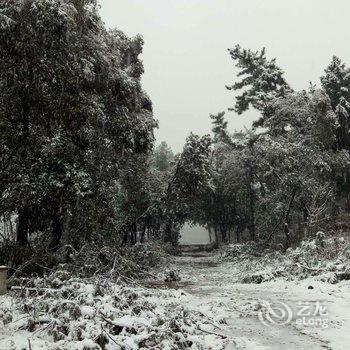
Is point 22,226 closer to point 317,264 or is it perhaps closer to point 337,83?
point 317,264

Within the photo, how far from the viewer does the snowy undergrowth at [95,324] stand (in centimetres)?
555

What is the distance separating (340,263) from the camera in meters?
12.4

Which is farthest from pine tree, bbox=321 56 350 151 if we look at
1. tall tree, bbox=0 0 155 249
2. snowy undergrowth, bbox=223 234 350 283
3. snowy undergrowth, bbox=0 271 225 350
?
snowy undergrowth, bbox=0 271 225 350

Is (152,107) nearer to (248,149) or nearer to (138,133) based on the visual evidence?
(138,133)

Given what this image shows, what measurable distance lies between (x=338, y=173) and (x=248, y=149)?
26.1ft

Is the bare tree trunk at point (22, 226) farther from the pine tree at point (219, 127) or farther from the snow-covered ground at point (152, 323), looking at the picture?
the pine tree at point (219, 127)

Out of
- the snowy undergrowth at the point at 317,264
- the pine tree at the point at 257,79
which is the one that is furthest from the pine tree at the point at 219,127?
the snowy undergrowth at the point at 317,264

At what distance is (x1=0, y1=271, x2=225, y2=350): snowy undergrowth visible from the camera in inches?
219

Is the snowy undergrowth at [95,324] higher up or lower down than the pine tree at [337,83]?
lower down

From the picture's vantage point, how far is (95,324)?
234 inches

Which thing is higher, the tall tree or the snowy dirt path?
the tall tree

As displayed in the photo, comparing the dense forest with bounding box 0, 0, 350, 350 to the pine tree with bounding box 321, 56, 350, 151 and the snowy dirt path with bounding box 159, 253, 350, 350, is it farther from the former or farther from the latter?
the pine tree with bounding box 321, 56, 350, 151

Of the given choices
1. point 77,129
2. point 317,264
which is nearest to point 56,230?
point 77,129

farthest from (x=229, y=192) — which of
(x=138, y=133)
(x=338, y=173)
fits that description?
(x=138, y=133)
